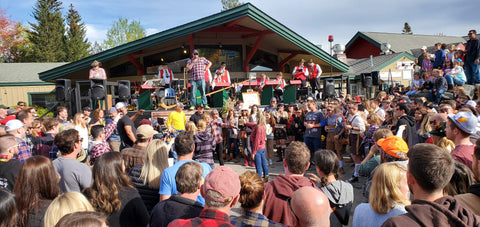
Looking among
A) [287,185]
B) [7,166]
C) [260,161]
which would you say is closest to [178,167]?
[287,185]

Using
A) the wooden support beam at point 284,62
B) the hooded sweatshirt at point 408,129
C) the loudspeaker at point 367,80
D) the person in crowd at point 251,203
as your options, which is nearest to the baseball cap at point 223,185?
the person in crowd at point 251,203

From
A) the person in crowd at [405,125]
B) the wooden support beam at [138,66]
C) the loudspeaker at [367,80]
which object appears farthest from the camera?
the wooden support beam at [138,66]

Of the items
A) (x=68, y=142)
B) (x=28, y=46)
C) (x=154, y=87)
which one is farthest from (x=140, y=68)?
(x=28, y=46)

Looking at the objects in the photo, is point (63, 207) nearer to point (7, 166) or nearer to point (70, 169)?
point (70, 169)

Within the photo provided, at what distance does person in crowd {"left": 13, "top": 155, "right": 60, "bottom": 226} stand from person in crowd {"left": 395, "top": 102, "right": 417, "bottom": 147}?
17.9ft

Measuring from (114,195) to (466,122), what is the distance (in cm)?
348

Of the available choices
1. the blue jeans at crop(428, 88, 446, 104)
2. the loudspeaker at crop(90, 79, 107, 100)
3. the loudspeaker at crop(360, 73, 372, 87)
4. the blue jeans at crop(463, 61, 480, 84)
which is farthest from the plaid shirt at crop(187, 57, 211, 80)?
the blue jeans at crop(463, 61, 480, 84)

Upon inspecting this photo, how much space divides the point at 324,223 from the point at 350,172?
236 inches

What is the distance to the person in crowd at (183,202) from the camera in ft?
7.50

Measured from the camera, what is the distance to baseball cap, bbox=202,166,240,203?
191cm

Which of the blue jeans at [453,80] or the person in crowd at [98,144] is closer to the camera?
the person in crowd at [98,144]

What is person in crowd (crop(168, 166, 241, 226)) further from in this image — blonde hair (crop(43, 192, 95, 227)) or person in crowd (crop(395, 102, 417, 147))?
person in crowd (crop(395, 102, 417, 147))

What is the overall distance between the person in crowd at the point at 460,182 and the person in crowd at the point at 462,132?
0.75 m

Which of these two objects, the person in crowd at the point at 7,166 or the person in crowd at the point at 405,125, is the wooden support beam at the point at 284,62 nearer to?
the person in crowd at the point at 405,125
